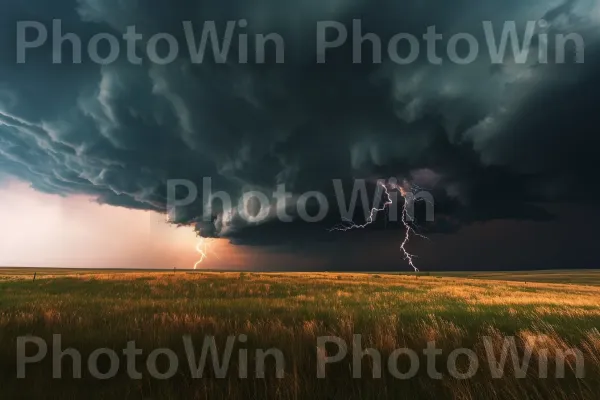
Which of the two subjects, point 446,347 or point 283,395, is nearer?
point 283,395

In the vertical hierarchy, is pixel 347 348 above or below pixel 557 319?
above

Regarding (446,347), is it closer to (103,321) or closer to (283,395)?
(283,395)

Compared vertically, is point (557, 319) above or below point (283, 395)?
below

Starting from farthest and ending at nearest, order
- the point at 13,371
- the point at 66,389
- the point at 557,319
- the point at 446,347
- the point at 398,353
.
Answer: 1. the point at 557,319
2. the point at 446,347
3. the point at 398,353
4. the point at 13,371
5. the point at 66,389

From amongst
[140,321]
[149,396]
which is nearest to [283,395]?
[149,396]

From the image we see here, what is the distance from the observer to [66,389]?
3.67m

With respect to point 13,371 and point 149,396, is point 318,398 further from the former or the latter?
point 13,371

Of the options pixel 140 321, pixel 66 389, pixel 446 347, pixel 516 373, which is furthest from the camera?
pixel 140 321

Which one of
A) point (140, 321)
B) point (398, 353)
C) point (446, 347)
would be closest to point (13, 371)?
point (140, 321)

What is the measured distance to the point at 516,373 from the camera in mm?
3988

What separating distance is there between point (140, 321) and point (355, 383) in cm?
520

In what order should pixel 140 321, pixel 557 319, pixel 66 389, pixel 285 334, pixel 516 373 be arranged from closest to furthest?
pixel 66 389 < pixel 516 373 < pixel 285 334 < pixel 140 321 < pixel 557 319

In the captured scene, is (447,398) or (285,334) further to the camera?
(285,334)

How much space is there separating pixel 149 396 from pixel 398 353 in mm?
3214
